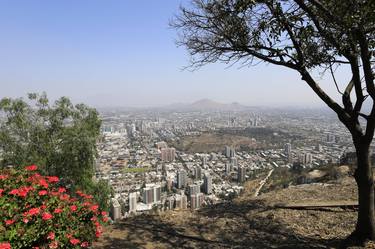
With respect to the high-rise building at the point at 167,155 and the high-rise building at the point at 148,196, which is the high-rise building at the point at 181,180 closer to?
the high-rise building at the point at 148,196

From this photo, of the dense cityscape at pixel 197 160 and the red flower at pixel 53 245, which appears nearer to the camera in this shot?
the red flower at pixel 53 245

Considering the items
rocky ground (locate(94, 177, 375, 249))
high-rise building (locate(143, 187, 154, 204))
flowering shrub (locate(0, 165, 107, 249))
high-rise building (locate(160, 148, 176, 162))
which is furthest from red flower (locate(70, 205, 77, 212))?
high-rise building (locate(160, 148, 176, 162))

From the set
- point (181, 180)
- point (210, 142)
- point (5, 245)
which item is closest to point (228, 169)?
point (181, 180)

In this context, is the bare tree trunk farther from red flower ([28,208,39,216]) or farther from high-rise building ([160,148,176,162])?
high-rise building ([160,148,176,162])

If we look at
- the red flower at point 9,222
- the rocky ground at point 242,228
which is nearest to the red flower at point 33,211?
the red flower at point 9,222

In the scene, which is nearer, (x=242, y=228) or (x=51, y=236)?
(x=51, y=236)

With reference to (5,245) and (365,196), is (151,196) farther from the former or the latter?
(5,245)
